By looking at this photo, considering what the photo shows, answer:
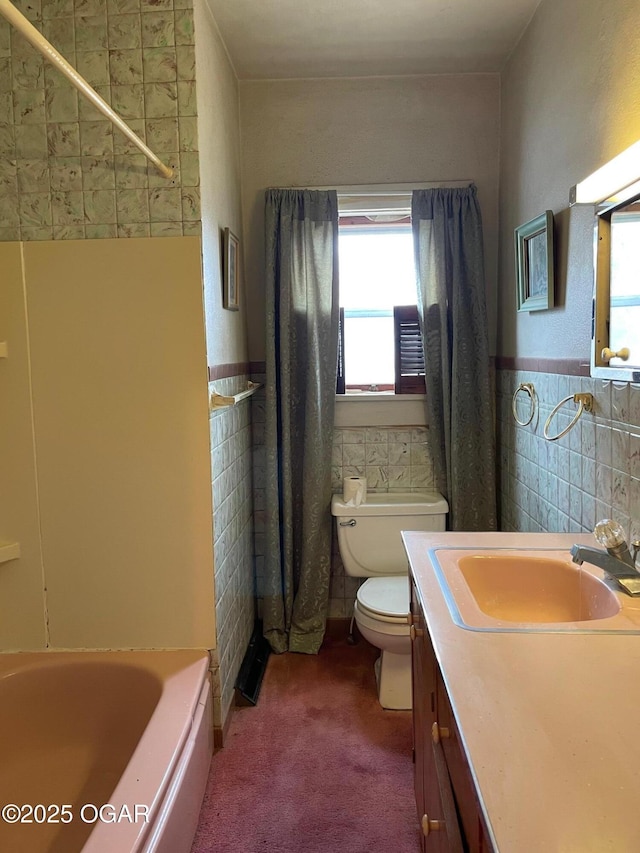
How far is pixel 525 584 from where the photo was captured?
1.58m

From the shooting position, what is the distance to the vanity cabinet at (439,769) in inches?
35.4

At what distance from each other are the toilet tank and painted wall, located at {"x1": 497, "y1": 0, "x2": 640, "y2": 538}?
355 mm

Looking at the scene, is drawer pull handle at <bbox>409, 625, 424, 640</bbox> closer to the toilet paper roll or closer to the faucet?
the faucet

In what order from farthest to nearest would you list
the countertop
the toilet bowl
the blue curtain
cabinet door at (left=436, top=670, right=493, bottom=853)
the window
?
1. the window
2. the blue curtain
3. the toilet bowl
4. cabinet door at (left=436, top=670, right=493, bottom=853)
5. the countertop

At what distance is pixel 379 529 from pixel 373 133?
1801 mm

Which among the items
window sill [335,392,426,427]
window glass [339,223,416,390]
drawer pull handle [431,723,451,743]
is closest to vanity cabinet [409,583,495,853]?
drawer pull handle [431,723,451,743]

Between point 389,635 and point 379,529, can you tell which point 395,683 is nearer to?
point 389,635

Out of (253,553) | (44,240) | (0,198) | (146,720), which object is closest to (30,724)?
(146,720)

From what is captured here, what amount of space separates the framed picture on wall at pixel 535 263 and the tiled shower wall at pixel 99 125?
3.85 ft

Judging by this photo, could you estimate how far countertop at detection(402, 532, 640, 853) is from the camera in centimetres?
71

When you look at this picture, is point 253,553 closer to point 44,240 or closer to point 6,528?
point 6,528

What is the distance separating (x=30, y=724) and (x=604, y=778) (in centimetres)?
185

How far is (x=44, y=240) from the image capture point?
6.61ft

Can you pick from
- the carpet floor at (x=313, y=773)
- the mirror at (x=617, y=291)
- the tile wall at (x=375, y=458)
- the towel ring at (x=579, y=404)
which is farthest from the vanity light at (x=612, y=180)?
the carpet floor at (x=313, y=773)
